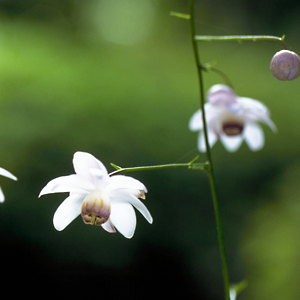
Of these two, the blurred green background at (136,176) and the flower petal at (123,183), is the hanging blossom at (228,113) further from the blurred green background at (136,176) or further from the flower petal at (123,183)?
the flower petal at (123,183)

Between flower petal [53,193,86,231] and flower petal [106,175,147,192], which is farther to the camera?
flower petal [53,193,86,231]

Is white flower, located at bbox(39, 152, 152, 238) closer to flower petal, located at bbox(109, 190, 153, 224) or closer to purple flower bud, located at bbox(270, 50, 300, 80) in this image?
flower petal, located at bbox(109, 190, 153, 224)

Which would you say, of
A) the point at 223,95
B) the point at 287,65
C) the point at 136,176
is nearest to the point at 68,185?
the point at 287,65

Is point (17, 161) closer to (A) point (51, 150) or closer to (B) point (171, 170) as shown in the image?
(A) point (51, 150)

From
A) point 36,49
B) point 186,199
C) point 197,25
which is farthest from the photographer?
point 197,25

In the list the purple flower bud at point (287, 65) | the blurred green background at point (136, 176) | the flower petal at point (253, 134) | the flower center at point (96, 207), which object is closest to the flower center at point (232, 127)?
the flower petal at point (253, 134)

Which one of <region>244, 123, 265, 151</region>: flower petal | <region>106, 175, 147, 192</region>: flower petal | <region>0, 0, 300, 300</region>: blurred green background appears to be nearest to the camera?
<region>106, 175, 147, 192</region>: flower petal

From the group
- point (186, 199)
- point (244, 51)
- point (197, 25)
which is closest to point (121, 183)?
point (186, 199)

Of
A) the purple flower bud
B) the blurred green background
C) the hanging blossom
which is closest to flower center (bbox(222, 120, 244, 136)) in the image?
the hanging blossom

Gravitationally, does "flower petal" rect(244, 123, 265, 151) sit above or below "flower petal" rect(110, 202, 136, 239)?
above
